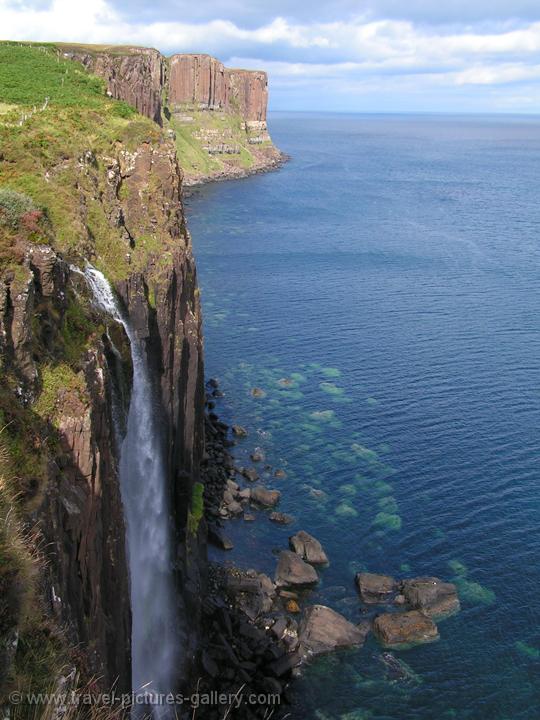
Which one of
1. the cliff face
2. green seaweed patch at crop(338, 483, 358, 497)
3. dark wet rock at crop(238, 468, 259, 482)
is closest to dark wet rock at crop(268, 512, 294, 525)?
dark wet rock at crop(238, 468, 259, 482)

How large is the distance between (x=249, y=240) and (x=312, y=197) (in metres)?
54.3

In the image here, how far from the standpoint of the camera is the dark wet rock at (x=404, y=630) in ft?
142

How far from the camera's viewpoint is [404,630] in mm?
43531

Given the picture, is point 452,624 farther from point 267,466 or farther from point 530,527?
point 267,466

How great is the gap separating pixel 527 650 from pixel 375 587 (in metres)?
9.92

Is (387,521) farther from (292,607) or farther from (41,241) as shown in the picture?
(41,241)

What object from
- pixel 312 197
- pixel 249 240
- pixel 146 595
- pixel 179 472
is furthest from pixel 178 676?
pixel 312 197

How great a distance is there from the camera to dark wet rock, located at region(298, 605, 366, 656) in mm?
42125

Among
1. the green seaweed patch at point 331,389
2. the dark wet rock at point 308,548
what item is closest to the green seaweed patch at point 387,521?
the dark wet rock at point 308,548

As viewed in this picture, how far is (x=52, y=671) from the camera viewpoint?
51.2 ft

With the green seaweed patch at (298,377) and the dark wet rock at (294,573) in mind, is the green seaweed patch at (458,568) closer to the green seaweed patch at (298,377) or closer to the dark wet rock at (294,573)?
the dark wet rock at (294,573)

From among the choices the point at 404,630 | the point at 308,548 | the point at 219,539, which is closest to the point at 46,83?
the point at 219,539

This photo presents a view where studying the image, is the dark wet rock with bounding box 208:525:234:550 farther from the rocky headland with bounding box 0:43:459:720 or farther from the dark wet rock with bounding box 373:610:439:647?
the dark wet rock with bounding box 373:610:439:647

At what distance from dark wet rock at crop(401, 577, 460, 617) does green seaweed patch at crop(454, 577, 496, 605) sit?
84 centimetres
